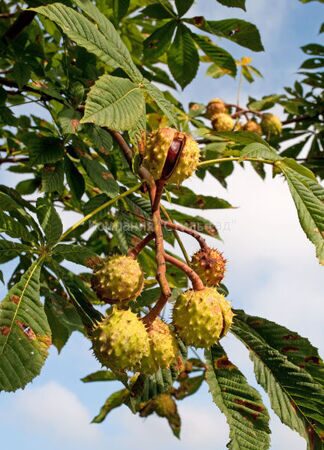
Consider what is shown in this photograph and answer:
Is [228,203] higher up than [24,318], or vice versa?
[228,203]

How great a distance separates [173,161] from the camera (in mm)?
1324

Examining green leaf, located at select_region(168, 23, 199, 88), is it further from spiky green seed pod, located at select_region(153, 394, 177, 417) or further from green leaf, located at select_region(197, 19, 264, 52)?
spiky green seed pod, located at select_region(153, 394, 177, 417)

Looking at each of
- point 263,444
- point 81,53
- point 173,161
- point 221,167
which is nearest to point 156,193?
point 173,161

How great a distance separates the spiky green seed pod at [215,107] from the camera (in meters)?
3.39

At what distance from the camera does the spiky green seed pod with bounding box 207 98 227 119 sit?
134 inches

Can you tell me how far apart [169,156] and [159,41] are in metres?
1.22

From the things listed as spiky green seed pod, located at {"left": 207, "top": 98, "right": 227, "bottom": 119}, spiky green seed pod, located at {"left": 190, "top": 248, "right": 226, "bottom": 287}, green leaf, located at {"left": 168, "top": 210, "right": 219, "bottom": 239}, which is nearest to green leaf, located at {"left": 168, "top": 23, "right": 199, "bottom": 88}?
green leaf, located at {"left": 168, "top": 210, "right": 219, "bottom": 239}

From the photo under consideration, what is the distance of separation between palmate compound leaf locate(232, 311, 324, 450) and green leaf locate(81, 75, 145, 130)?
626 mm

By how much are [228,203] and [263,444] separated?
1200mm

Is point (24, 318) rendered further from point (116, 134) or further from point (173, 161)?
point (116, 134)

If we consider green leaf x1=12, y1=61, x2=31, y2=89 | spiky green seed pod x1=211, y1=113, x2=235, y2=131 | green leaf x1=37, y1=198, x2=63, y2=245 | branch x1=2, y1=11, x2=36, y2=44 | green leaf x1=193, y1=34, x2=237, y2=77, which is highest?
spiky green seed pod x1=211, y1=113, x2=235, y2=131

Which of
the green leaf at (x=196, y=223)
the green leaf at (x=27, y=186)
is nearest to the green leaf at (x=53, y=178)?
the green leaf at (x=196, y=223)

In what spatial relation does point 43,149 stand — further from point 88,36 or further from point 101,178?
point 88,36

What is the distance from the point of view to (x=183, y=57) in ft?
7.75
